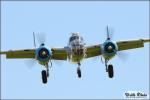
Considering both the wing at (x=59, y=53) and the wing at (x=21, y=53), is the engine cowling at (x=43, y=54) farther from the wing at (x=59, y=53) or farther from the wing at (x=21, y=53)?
the wing at (x=21, y=53)

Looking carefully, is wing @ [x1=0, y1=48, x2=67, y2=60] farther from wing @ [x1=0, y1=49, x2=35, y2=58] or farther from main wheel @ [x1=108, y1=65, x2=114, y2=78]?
main wheel @ [x1=108, y1=65, x2=114, y2=78]

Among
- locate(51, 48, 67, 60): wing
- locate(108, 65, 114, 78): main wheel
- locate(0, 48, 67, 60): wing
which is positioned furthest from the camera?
locate(0, 48, 67, 60): wing

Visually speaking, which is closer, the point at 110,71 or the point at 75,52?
the point at 75,52

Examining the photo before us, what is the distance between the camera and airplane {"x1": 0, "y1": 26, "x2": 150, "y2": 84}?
153ft

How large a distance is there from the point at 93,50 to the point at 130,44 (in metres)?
4.30

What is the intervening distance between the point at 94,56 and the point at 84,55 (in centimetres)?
483

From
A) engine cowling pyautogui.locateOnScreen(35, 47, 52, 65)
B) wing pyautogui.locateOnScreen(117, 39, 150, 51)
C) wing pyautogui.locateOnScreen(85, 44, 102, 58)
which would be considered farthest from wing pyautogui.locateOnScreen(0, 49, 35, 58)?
wing pyautogui.locateOnScreen(117, 39, 150, 51)

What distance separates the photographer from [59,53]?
50469 millimetres

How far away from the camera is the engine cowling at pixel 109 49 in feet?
153

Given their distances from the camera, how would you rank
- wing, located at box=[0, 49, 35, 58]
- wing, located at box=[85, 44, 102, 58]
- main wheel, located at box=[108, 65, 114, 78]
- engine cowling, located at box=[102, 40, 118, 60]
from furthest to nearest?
wing, located at box=[0, 49, 35, 58], wing, located at box=[85, 44, 102, 58], main wheel, located at box=[108, 65, 114, 78], engine cowling, located at box=[102, 40, 118, 60]

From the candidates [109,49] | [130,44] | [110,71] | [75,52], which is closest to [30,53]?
[75,52]

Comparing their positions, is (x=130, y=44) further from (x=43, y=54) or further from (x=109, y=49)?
(x=43, y=54)

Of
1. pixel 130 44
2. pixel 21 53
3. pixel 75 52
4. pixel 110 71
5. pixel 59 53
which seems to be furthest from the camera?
pixel 130 44

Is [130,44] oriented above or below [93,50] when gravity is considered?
above
